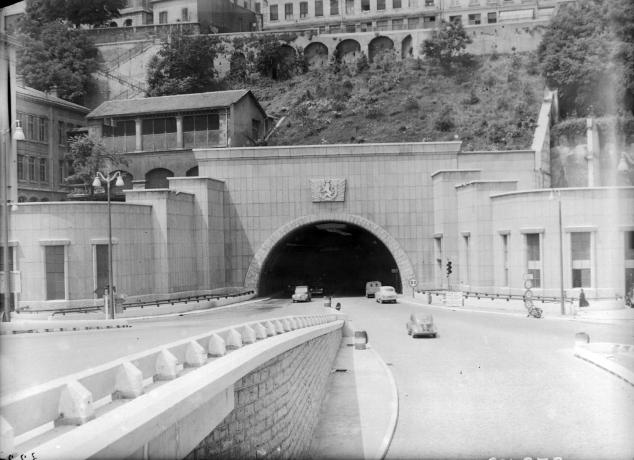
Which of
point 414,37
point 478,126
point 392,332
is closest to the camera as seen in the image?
point 392,332

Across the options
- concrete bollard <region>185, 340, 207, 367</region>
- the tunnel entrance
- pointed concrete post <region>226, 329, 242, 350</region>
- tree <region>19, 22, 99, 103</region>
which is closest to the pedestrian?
the tunnel entrance

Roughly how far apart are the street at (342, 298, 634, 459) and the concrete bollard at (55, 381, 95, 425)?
1572cm

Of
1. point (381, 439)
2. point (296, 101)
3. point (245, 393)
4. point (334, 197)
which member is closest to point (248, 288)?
point (334, 197)

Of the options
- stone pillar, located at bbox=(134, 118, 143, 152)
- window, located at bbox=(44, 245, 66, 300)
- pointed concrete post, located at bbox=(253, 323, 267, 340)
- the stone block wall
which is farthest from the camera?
stone pillar, located at bbox=(134, 118, 143, 152)

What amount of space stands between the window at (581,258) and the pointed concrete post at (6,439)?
52582mm

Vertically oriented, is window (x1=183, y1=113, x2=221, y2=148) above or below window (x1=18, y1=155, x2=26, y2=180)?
above

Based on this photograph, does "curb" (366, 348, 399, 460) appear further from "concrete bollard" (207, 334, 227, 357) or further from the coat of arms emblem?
the coat of arms emblem

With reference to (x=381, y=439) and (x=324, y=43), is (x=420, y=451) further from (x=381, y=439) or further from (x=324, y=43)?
(x=324, y=43)

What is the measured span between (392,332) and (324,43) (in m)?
75.5

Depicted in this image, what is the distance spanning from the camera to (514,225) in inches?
2307

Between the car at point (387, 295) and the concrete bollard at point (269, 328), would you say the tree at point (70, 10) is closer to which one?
the car at point (387, 295)

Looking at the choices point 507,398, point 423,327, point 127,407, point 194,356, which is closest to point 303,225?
point 423,327

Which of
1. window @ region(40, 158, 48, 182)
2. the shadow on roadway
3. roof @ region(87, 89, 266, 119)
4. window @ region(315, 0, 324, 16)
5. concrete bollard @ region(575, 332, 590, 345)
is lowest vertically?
the shadow on roadway

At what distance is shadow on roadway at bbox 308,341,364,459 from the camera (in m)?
23.6
